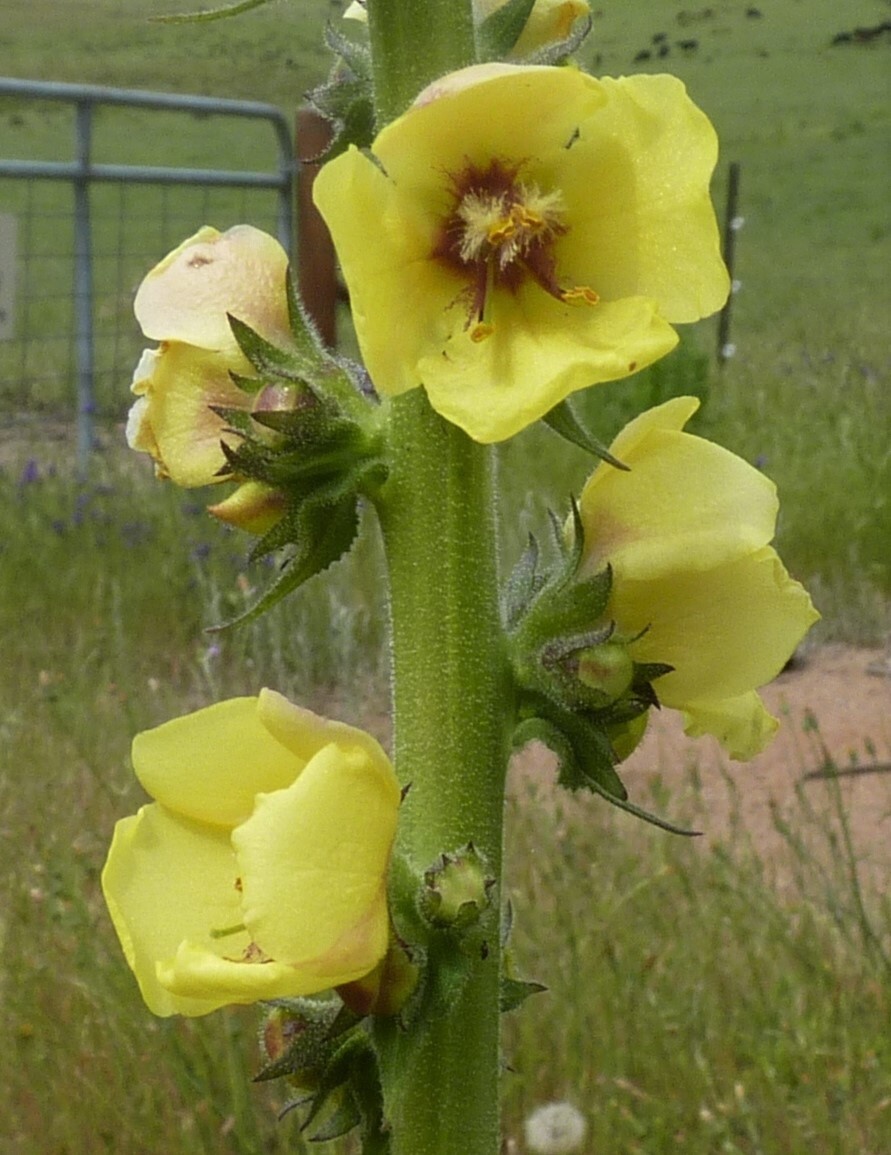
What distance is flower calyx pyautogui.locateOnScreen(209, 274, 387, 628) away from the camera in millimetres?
870

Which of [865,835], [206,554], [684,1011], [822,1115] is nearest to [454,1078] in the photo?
[822,1115]

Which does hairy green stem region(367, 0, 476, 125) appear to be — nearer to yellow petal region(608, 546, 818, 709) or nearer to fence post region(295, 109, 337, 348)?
yellow petal region(608, 546, 818, 709)

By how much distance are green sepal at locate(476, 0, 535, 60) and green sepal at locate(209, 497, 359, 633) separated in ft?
1.06

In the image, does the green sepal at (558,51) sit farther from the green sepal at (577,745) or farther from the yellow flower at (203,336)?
the green sepal at (577,745)

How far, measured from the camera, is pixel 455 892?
2.59 ft

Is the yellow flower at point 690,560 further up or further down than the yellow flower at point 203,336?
further down

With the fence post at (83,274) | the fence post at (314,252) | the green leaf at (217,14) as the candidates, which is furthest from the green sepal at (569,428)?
the fence post at (83,274)

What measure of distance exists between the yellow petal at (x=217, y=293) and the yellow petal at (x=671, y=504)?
248 millimetres

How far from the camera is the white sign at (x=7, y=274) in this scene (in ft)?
13.8

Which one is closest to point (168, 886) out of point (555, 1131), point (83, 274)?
point (555, 1131)

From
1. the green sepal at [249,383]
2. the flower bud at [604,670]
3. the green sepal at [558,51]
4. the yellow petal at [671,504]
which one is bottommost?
the flower bud at [604,670]

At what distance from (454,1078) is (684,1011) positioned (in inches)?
45.7

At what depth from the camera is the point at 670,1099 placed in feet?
6.00

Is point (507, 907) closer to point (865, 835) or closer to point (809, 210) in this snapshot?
point (865, 835)
